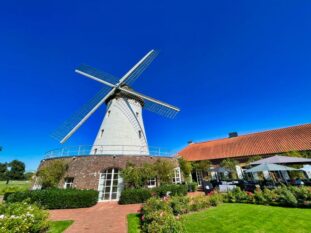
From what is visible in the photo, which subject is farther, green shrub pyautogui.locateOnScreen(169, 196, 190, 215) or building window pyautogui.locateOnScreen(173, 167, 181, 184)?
building window pyautogui.locateOnScreen(173, 167, 181, 184)

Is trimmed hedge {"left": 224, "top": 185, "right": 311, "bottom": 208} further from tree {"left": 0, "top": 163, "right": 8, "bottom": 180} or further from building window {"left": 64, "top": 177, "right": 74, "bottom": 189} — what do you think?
tree {"left": 0, "top": 163, "right": 8, "bottom": 180}

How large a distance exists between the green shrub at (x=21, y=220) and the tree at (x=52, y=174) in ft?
22.0

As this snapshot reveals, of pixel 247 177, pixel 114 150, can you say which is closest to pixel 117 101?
pixel 114 150

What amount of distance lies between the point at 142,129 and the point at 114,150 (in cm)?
407

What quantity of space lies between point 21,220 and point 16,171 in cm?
7165

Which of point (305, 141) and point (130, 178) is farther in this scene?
point (305, 141)

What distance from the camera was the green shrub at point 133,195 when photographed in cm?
1116

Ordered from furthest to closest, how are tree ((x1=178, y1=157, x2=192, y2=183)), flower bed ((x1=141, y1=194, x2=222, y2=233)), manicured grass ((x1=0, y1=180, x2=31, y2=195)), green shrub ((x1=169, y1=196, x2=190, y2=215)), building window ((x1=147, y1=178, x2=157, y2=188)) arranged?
tree ((x1=178, y1=157, x2=192, y2=183)) < manicured grass ((x1=0, y1=180, x2=31, y2=195)) < building window ((x1=147, y1=178, x2=157, y2=188)) < green shrub ((x1=169, y1=196, x2=190, y2=215)) < flower bed ((x1=141, y1=194, x2=222, y2=233))

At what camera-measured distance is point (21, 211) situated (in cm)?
554

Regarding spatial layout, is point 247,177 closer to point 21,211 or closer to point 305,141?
point 305,141

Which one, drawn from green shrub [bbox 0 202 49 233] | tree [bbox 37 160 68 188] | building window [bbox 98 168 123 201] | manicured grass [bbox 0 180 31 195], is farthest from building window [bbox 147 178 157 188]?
manicured grass [bbox 0 180 31 195]

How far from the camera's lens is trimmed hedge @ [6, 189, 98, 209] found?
32.7ft

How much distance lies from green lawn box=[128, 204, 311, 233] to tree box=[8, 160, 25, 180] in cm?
7104

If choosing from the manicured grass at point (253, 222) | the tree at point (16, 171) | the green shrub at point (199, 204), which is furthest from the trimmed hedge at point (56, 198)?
the tree at point (16, 171)
